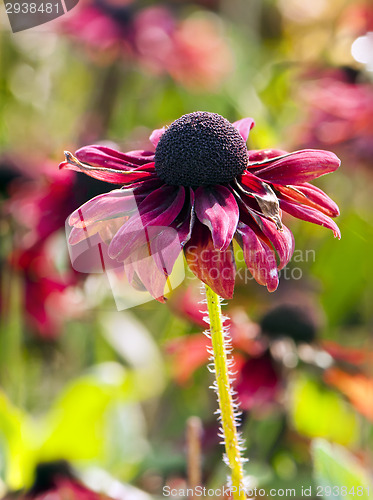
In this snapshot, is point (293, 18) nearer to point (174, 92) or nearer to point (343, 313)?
point (174, 92)

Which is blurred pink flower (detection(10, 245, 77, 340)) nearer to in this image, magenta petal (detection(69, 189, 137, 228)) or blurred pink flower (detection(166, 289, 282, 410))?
blurred pink flower (detection(166, 289, 282, 410))

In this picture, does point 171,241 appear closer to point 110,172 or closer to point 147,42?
point 110,172

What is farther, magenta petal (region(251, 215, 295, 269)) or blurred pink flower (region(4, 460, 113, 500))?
blurred pink flower (region(4, 460, 113, 500))

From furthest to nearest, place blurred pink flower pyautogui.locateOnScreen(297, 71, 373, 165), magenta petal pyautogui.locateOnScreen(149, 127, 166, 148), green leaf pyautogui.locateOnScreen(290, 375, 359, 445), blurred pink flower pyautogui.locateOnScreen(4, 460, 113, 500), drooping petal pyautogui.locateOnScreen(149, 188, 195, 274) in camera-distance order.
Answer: blurred pink flower pyautogui.locateOnScreen(297, 71, 373, 165), green leaf pyautogui.locateOnScreen(290, 375, 359, 445), blurred pink flower pyautogui.locateOnScreen(4, 460, 113, 500), magenta petal pyautogui.locateOnScreen(149, 127, 166, 148), drooping petal pyautogui.locateOnScreen(149, 188, 195, 274)

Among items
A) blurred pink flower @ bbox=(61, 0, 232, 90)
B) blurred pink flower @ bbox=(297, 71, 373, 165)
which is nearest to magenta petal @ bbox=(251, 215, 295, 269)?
blurred pink flower @ bbox=(297, 71, 373, 165)

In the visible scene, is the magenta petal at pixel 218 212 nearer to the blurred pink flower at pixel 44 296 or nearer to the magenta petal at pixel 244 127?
the magenta petal at pixel 244 127

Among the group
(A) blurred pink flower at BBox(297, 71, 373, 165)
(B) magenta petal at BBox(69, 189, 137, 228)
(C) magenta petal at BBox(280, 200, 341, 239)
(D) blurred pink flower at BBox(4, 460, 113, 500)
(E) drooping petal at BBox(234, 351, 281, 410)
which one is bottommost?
(D) blurred pink flower at BBox(4, 460, 113, 500)

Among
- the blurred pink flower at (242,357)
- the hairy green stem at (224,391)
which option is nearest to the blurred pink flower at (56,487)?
the blurred pink flower at (242,357)

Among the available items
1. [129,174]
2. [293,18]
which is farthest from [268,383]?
[293,18]
